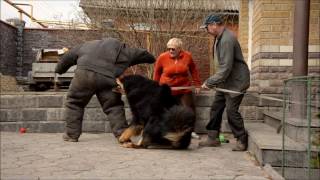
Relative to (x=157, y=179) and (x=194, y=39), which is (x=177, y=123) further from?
(x=194, y=39)

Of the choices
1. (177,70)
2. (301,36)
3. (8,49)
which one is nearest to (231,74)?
(177,70)

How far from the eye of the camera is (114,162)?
17.9 ft

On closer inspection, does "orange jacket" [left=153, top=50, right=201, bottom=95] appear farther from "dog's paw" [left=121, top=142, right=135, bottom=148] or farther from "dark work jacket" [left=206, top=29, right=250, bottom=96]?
"dog's paw" [left=121, top=142, right=135, bottom=148]

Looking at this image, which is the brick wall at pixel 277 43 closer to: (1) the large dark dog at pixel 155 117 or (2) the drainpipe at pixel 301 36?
(2) the drainpipe at pixel 301 36

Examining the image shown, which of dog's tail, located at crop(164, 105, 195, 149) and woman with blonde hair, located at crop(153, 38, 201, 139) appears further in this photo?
woman with blonde hair, located at crop(153, 38, 201, 139)

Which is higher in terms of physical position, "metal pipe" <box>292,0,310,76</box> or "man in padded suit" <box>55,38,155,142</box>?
"metal pipe" <box>292,0,310,76</box>

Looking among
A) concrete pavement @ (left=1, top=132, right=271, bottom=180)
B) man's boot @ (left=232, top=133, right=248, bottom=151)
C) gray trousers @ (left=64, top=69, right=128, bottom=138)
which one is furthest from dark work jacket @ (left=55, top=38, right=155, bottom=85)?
man's boot @ (left=232, top=133, right=248, bottom=151)

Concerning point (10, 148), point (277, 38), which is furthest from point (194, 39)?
point (10, 148)

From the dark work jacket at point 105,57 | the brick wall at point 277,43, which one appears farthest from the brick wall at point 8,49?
the brick wall at point 277,43

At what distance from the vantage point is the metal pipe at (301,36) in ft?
22.4

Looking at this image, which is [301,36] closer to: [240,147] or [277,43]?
[277,43]

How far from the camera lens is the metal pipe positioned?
22.4 ft

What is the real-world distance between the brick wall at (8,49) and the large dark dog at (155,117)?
13859 mm

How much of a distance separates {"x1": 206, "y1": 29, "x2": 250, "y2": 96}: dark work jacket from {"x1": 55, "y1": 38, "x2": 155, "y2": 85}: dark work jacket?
136 cm
